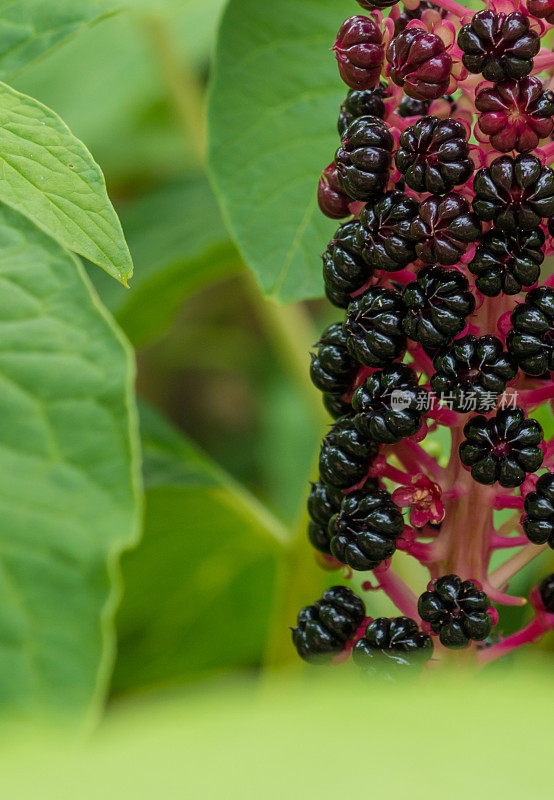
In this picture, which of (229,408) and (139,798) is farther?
(229,408)

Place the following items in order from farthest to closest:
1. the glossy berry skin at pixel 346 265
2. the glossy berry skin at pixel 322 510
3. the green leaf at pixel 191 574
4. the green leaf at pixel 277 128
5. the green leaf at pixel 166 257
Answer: the green leaf at pixel 166 257 < the green leaf at pixel 191 574 < the green leaf at pixel 277 128 < the glossy berry skin at pixel 322 510 < the glossy berry skin at pixel 346 265

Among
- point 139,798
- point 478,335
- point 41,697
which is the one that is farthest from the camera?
point 478,335

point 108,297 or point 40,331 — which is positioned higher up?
point 40,331

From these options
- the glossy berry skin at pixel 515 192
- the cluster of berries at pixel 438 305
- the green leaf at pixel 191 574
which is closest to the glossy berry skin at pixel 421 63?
the cluster of berries at pixel 438 305

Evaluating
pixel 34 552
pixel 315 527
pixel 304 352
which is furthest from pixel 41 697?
pixel 304 352

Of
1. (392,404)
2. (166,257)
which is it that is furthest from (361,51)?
(166,257)

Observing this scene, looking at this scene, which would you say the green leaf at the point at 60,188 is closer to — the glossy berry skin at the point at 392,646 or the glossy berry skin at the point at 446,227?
the glossy berry skin at the point at 446,227

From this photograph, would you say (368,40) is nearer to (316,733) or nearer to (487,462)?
(487,462)

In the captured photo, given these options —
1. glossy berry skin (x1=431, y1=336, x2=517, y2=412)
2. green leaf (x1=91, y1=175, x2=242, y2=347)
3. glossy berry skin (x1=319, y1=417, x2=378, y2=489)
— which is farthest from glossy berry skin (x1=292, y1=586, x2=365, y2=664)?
green leaf (x1=91, y1=175, x2=242, y2=347)
